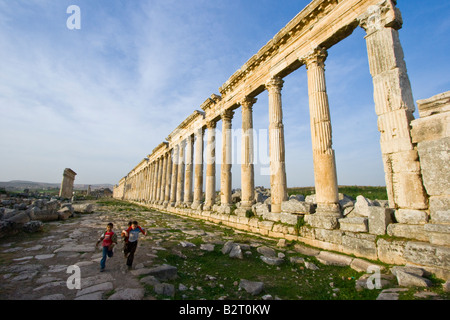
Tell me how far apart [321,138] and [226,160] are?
6.67 m

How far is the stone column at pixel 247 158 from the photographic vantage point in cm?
1118

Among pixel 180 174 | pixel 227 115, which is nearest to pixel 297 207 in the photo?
pixel 227 115

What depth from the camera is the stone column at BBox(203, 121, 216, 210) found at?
14773mm

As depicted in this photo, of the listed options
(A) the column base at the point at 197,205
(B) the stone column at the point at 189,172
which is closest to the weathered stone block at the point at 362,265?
(A) the column base at the point at 197,205

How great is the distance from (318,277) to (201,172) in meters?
13.5

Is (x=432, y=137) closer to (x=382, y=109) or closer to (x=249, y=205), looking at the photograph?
(x=382, y=109)

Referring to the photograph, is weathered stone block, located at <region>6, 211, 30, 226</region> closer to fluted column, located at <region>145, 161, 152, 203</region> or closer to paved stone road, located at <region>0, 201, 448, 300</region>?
paved stone road, located at <region>0, 201, 448, 300</region>

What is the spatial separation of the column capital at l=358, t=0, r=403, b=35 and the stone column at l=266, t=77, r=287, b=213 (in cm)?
401

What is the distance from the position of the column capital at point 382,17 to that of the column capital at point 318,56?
167 cm

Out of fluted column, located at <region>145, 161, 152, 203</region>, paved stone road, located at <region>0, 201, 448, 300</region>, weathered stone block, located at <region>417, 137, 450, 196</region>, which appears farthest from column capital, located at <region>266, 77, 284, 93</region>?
fluted column, located at <region>145, 161, 152, 203</region>

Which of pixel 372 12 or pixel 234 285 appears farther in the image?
pixel 372 12
